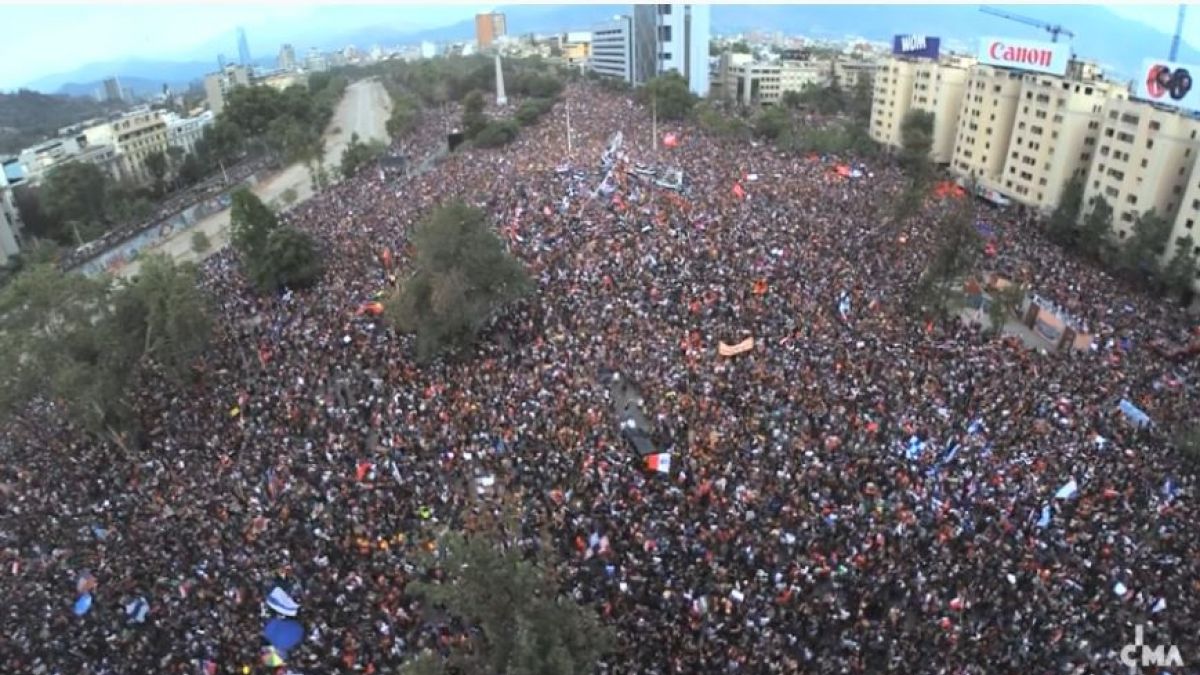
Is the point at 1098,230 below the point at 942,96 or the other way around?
below

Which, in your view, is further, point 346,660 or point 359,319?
point 359,319

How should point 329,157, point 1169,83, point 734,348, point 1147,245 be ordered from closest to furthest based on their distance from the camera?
1. point 734,348
2. point 1147,245
3. point 1169,83
4. point 329,157

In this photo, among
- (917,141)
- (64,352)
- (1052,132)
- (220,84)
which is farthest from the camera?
(220,84)

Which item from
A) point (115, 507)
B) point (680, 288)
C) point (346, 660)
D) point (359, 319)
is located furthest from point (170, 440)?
point (680, 288)

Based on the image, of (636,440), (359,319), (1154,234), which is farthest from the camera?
(1154,234)

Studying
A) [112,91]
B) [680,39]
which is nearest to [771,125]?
[680,39]

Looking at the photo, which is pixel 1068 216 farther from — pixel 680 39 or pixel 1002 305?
pixel 680 39

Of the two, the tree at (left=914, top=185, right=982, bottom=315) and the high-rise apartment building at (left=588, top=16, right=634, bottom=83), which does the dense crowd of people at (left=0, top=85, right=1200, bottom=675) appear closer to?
the tree at (left=914, top=185, right=982, bottom=315)

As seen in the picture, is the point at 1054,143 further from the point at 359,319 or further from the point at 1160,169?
the point at 359,319
